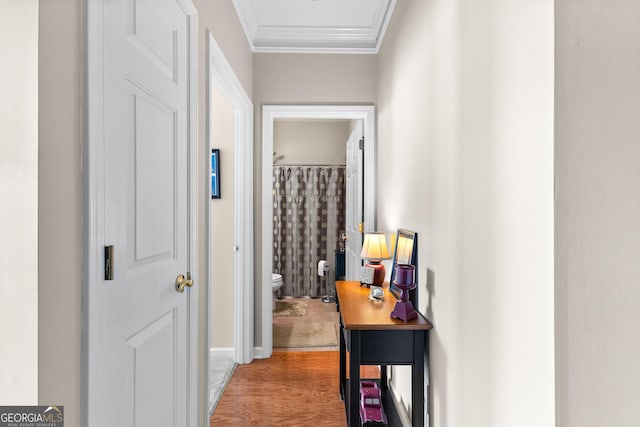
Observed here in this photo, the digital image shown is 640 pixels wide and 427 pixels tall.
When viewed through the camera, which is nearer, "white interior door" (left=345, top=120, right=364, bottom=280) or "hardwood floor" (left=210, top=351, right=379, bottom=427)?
"hardwood floor" (left=210, top=351, right=379, bottom=427)

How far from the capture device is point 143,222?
1151 millimetres

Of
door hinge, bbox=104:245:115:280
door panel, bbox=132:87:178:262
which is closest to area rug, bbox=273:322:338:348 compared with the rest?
door panel, bbox=132:87:178:262

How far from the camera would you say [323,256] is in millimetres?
4930

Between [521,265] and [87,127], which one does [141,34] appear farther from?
[521,265]

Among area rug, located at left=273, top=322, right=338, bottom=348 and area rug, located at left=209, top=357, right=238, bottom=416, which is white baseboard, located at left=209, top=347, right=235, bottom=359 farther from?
area rug, located at left=273, top=322, right=338, bottom=348

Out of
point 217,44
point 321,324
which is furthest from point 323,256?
point 217,44

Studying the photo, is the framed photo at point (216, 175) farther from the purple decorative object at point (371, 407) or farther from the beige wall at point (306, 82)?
the purple decorative object at point (371, 407)

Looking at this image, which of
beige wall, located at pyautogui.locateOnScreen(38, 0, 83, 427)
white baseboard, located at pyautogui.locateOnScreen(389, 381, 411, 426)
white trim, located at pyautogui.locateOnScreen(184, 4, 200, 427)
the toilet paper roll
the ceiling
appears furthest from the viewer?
the toilet paper roll

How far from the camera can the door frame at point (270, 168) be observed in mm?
2936

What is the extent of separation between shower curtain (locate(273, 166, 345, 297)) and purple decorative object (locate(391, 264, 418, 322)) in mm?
3284

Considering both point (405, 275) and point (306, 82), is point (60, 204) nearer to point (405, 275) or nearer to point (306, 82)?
point (405, 275)

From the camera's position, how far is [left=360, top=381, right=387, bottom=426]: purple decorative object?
1946 millimetres

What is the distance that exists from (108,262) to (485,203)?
110 cm

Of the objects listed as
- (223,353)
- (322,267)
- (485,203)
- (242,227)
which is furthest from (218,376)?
(485,203)
